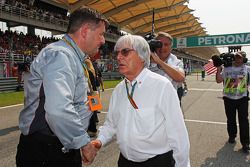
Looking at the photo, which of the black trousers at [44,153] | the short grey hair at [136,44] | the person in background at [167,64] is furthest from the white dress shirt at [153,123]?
the person in background at [167,64]

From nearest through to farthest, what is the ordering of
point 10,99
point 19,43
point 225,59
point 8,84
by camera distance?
point 225,59, point 10,99, point 8,84, point 19,43

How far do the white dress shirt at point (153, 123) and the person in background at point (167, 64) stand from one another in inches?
40.2

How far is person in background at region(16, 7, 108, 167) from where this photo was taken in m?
1.65

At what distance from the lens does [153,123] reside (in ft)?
6.28

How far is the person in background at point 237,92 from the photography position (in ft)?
16.1

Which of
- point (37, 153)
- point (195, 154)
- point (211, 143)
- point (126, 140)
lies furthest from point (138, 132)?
point (211, 143)

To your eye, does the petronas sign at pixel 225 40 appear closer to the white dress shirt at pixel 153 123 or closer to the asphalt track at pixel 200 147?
the asphalt track at pixel 200 147

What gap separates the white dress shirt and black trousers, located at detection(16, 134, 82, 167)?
0.48 meters

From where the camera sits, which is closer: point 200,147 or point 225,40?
point 200,147

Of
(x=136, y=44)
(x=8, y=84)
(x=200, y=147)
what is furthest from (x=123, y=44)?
(x=8, y=84)

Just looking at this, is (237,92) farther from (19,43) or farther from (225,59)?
(19,43)

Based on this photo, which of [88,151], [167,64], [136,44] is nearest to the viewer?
[88,151]

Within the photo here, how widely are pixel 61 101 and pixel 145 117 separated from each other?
2.13 ft

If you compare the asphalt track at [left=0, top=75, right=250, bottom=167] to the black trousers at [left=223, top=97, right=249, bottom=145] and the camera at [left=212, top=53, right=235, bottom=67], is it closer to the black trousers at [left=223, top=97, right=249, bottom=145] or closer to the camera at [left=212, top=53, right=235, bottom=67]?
the black trousers at [left=223, top=97, right=249, bottom=145]
